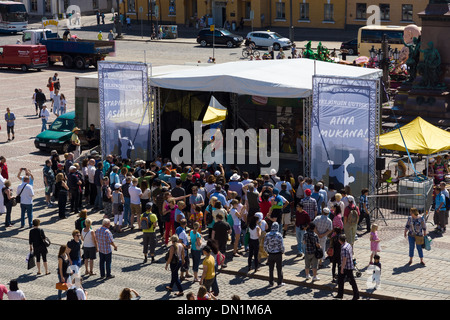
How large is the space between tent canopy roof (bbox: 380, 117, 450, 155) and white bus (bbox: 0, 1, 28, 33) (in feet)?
177

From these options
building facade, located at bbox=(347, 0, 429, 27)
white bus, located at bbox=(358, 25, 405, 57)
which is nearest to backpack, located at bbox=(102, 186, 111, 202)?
white bus, located at bbox=(358, 25, 405, 57)

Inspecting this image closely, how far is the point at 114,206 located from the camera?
67.3ft

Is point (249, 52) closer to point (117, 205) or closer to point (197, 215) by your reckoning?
point (117, 205)

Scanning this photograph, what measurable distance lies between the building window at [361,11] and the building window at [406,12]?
3628 millimetres

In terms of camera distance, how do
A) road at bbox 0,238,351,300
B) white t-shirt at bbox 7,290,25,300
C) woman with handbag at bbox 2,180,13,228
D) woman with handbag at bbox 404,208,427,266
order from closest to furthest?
white t-shirt at bbox 7,290,25,300 → road at bbox 0,238,351,300 → woman with handbag at bbox 404,208,427,266 → woman with handbag at bbox 2,180,13,228

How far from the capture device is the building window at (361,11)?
69.4 metres

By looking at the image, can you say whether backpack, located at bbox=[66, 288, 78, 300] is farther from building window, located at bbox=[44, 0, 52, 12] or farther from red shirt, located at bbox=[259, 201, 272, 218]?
building window, located at bbox=[44, 0, 52, 12]

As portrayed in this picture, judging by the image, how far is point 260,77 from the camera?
23.3 m

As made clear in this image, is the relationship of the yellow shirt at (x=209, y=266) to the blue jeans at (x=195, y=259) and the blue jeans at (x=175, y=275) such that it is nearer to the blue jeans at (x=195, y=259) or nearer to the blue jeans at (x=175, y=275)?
the blue jeans at (x=175, y=275)

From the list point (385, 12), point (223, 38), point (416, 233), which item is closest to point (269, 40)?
point (223, 38)

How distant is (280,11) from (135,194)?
2154 inches

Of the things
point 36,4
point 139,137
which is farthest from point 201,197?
point 36,4

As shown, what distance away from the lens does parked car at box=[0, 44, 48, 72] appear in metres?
51.7

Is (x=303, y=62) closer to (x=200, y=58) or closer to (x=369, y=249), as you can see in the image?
(x=369, y=249)
